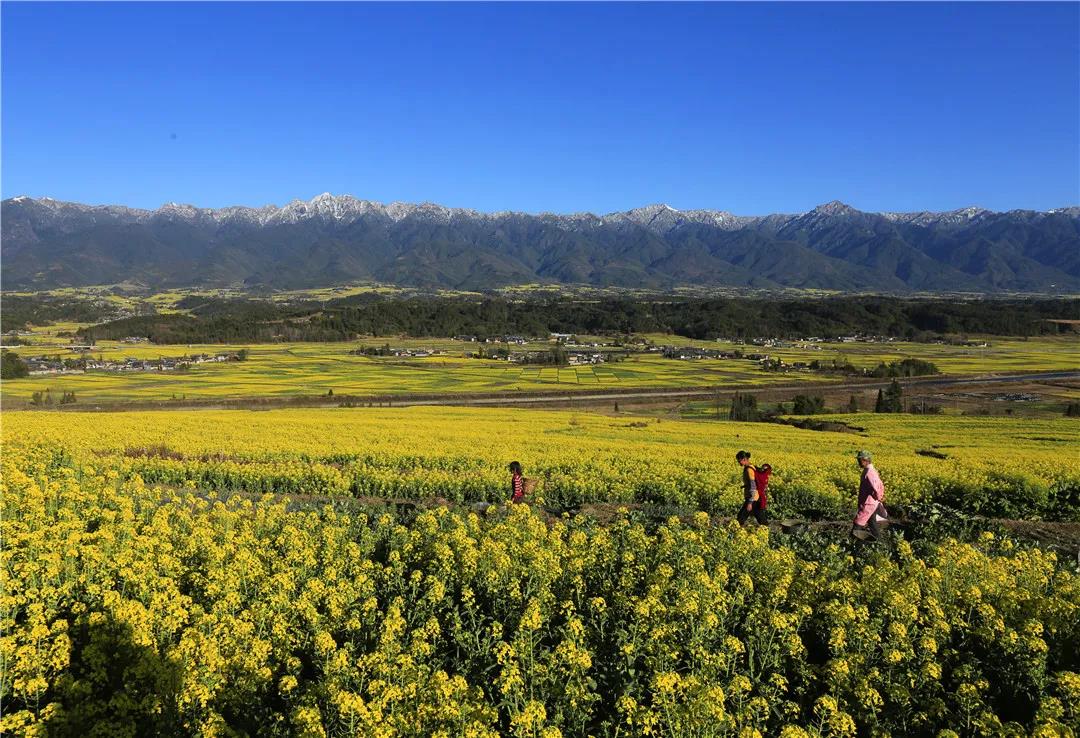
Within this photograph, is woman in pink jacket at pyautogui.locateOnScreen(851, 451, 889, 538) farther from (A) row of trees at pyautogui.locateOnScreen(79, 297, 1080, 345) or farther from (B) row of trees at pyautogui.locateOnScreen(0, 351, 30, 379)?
(A) row of trees at pyautogui.locateOnScreen(79, 297, 1080, 345)

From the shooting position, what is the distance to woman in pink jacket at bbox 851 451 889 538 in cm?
1288

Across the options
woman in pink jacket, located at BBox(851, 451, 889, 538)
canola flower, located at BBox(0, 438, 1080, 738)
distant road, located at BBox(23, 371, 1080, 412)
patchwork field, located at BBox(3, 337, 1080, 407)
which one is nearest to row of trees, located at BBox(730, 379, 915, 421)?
distant road, located at BBox(23, 371, 1080, 412)

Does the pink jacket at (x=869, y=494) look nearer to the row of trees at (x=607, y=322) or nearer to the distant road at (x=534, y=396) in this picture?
the distant road at (x=534, y=396)

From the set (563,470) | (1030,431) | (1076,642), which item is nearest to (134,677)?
(1076,642)

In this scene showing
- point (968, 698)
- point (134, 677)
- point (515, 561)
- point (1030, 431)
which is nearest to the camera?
point (968, 698)

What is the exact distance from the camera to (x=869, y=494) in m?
13.1

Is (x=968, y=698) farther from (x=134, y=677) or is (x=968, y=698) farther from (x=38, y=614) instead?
(x=38, y=614)

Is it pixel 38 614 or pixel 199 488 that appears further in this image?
pixel 199 488

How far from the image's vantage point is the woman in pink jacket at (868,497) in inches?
507

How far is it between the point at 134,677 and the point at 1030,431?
43259mm

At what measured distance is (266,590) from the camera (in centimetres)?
929

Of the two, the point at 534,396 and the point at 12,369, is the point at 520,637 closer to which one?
the point at 534,396

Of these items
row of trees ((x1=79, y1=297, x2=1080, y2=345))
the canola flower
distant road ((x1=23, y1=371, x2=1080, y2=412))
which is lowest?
distant road ((x1=23, y1=371, x2=1080, y2=412))

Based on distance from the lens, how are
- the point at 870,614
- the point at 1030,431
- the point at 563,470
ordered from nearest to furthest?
the point at 870,614, the point at 563,470, the point at 1030,431
